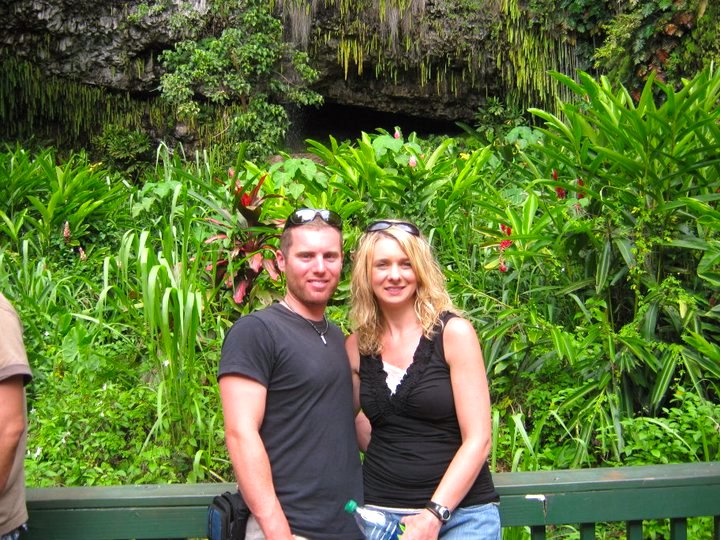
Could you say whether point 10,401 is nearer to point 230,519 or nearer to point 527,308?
point 230,519

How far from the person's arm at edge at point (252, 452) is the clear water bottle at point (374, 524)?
170mm

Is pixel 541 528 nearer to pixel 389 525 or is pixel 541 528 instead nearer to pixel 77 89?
pixel 389 525

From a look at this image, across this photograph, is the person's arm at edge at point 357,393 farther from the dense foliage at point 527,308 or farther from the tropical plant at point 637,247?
the tropical plant at point 637,247

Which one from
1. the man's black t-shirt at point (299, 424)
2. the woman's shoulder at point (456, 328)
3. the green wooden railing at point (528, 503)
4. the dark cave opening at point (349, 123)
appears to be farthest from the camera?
the dark cave opening at point (349, 123)

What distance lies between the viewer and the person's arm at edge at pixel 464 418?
1703 mm

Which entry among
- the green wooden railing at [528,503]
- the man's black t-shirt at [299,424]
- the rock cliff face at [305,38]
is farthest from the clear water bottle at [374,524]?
the rock cliff face at [305,38]

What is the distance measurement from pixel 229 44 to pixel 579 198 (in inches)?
275

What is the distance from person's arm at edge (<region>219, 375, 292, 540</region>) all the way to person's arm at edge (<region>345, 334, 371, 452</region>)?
317 millimetres

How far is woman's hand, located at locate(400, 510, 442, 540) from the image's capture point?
1689 millimetres

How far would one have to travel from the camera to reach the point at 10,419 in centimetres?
158

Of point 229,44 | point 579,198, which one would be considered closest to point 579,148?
point 579,198

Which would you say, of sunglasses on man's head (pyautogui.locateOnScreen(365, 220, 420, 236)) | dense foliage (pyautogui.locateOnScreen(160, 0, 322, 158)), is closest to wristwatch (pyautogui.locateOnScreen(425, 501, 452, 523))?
sunglasses on man's head (pyautogui.locateOnScreen(365, 220, 420, 236))

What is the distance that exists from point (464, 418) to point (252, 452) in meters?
0.50

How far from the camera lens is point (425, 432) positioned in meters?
1.81
